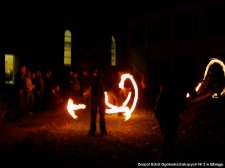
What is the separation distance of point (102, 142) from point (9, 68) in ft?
38.0

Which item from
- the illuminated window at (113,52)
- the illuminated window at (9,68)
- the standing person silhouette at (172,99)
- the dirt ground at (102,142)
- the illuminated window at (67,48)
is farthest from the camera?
the illuminated window at (113,52)

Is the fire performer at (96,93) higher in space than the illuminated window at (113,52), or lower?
lower

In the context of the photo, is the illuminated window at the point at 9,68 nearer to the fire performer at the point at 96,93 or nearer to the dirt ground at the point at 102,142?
the dirt ground at the point at 102,142

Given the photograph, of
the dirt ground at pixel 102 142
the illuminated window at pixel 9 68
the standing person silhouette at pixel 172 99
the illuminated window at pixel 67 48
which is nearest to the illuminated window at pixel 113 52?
the illuminated window at pixel 67 48

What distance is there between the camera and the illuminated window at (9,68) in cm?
1992

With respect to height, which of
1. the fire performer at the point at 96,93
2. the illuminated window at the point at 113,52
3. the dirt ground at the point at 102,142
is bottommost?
the dirt ground at the point at 102,142

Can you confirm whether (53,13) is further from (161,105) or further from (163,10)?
(161,105)

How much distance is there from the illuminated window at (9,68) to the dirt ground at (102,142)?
5677 millimetres

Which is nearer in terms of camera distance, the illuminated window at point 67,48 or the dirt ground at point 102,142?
the dirt ground at point 102,142

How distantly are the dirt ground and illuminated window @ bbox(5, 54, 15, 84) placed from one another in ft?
18.6

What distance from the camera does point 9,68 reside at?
66.0ft

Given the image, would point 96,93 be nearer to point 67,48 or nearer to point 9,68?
point 9,68

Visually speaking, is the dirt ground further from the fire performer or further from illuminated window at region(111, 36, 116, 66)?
illuminated window at region(111, 36, 116, 66)

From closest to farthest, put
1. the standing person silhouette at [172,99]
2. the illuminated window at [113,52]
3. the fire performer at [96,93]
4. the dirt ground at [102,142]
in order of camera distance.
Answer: the standing person silhouette at [172,99] < the dirt ground at [102,142] < the fire performer at [96,93] < the illuminated window at [113,52]
